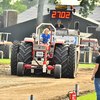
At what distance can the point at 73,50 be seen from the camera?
16.3 meters

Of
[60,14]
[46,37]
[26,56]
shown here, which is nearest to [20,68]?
[26,56]

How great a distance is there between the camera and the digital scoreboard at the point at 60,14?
19.6m

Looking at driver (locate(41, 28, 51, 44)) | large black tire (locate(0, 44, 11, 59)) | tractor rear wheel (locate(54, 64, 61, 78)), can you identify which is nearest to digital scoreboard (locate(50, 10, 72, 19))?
driver (locate(41, 28, 51, 44))

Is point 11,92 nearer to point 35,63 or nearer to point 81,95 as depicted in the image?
point 81,95

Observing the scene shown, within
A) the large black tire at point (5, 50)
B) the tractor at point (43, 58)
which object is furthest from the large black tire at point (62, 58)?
the large black tire at point (5, 50)

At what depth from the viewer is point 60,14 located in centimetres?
1956

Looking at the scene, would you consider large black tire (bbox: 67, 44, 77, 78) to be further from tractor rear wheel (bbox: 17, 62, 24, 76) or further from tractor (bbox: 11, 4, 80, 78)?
tractor rear wheel (bbox: 17, 62, 24, 76)

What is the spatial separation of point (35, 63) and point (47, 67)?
53cm

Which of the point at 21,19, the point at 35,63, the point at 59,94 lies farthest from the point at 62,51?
the point at 21,19

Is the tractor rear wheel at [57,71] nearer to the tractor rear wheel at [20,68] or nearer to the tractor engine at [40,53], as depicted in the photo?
the tractor engine at [40,53]

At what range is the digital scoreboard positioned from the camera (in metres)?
19.6

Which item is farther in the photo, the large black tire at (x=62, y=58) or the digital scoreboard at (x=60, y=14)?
the digital scoreboard at (x=60, y=14)

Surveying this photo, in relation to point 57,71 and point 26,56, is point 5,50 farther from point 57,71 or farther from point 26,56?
point 57,71

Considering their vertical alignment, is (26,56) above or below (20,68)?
above
